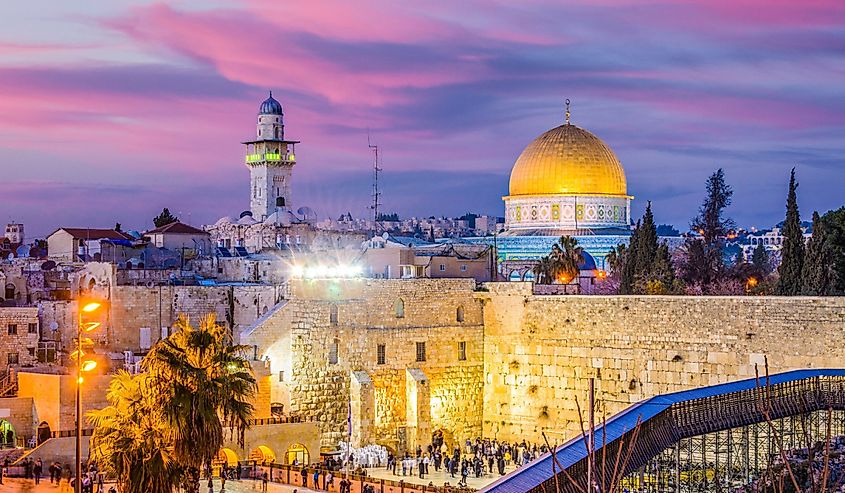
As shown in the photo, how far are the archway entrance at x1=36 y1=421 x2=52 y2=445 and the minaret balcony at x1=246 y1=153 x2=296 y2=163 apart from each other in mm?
43737

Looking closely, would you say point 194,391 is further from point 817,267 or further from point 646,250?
point 646,250

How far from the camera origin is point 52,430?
32.2 meters

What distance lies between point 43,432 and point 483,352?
11.5 metres

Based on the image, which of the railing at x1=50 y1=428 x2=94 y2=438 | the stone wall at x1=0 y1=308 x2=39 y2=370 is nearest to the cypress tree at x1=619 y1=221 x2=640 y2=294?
the railing at x1=50 y1=428 x2=94 y2=438

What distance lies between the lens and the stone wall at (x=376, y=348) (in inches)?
1334

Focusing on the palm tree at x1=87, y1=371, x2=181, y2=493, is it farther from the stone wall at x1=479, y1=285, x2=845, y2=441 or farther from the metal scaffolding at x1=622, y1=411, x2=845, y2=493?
the stone wall at x1=479, y1=285, x2=845, y2=441

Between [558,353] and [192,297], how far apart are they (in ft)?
47.8

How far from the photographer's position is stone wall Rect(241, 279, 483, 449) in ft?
111

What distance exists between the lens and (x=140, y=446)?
69.7 ft

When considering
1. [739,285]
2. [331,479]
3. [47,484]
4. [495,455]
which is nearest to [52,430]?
[47,484]

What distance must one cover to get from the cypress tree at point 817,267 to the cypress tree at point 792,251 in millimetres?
289

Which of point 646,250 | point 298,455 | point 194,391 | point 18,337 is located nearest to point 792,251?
point 646,250

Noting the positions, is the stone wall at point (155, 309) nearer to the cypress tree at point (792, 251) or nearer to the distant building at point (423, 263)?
the distant building at point (423, 263)

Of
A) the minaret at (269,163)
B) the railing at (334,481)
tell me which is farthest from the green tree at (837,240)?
the minaret at (269,163)
